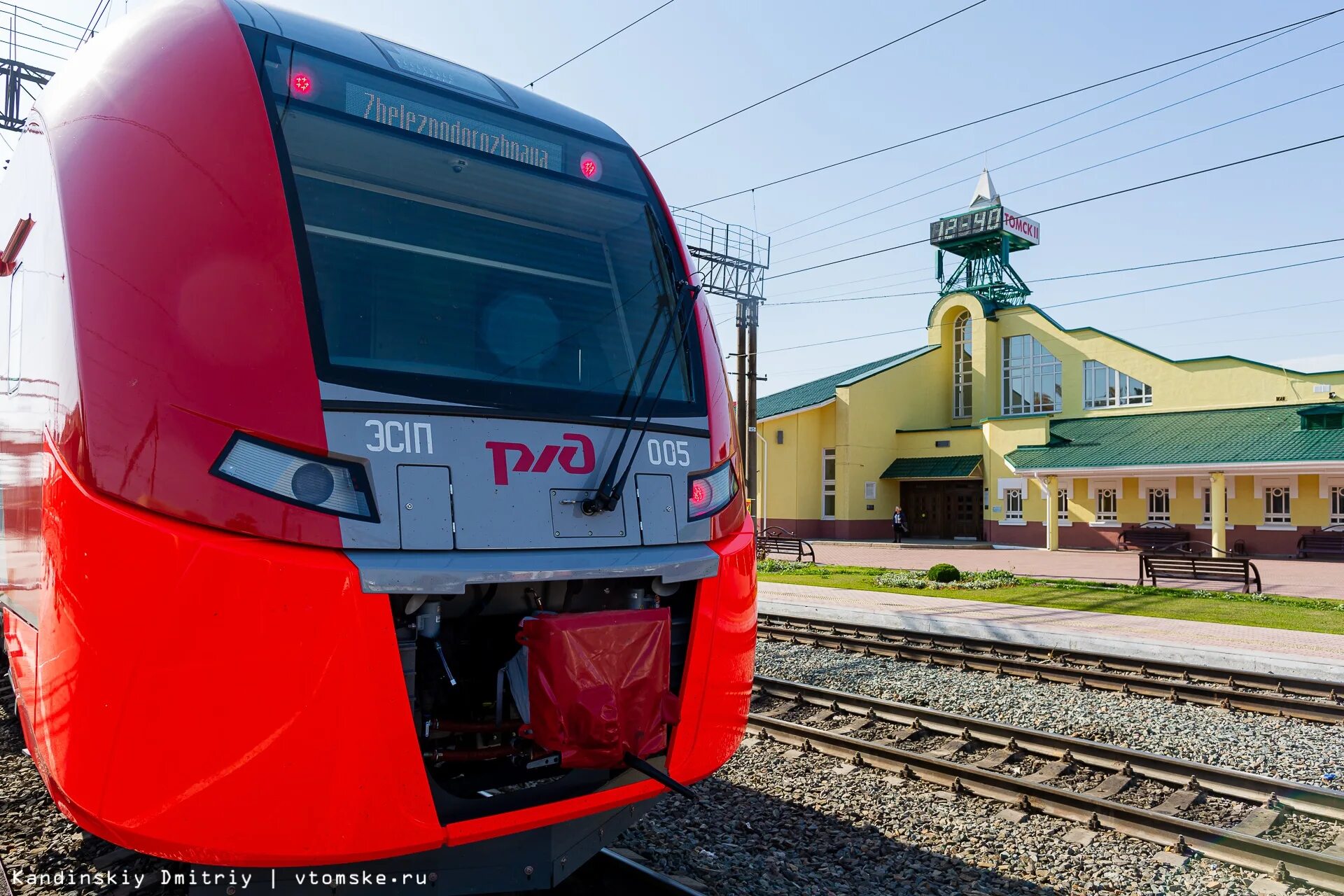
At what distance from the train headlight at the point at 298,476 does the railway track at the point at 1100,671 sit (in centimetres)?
831

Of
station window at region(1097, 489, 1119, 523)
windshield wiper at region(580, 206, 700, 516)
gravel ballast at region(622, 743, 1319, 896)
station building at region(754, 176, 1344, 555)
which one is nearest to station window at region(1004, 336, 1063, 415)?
station building at region(754, 176, 1344, 555)

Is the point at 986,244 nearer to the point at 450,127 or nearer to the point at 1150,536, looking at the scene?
the point at 1150,536

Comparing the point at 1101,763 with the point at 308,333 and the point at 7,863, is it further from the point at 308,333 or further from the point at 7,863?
the point at 7,863

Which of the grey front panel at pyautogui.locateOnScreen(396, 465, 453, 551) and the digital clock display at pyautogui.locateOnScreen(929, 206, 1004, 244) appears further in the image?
the digital clock display at pyautogui.locateOnScreen(929, 206, 1004, 244)

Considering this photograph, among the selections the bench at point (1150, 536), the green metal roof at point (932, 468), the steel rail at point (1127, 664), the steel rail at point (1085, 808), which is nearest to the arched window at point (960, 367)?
the green metal roof at point (932, 468)

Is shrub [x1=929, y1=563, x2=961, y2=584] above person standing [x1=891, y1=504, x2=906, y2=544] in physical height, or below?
below

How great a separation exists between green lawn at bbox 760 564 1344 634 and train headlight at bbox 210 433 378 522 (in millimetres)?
13460

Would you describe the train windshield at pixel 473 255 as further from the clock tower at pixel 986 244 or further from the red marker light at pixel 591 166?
the clock tower at pixel 986 244

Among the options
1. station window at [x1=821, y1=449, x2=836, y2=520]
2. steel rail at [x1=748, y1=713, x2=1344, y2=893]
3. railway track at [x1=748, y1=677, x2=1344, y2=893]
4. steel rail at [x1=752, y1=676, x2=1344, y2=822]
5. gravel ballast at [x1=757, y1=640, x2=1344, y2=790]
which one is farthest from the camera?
station window at [x1=821, y1=449, x2=836, y2=520]

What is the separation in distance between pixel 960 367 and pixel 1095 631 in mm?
31328

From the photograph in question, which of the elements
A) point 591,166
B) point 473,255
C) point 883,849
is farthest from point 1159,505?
point 473,255

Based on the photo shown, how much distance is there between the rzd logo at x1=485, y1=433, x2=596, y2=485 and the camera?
2.98m

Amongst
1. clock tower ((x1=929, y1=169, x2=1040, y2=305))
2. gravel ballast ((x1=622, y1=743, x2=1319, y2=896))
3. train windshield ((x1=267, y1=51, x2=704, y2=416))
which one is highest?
clock tower ((x1=929, y1=169, x2=1040, y2=305))

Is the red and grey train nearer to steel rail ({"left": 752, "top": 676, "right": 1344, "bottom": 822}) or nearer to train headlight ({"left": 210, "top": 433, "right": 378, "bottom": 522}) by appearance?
train headlight ({"left": 210, "top": 433, "right": 378, "bottom": 522})
